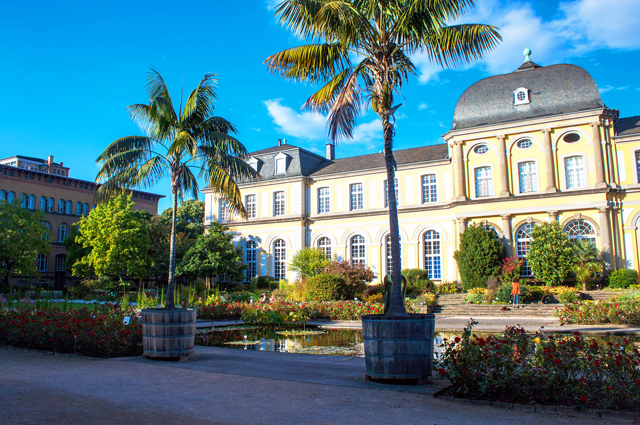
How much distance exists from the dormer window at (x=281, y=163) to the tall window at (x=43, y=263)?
27140mm

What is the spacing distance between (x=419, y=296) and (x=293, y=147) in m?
15.5

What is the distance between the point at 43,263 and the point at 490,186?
1660 inches

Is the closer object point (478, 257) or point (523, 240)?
point (478, 257)

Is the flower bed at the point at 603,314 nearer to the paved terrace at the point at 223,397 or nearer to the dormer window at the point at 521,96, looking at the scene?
the paved terrace at the point at 223,397

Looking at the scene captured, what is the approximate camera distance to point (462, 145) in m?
29.3

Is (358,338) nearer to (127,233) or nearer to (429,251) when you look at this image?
(429,251)

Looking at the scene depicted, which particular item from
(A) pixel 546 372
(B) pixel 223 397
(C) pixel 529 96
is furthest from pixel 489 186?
(B) pixel 223 397

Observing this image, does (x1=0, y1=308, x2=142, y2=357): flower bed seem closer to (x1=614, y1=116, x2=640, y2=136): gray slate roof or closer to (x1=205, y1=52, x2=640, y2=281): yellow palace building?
(x1=205, y1=52, x2=640, y2=281): yellow palace building

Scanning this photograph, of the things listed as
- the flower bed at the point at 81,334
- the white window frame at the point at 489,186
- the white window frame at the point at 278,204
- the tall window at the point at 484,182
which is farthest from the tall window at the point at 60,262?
Answer: the flower bed at the point at 81,334

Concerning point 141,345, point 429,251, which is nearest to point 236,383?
point 141,345

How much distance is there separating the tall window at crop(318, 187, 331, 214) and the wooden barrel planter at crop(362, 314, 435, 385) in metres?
28.4

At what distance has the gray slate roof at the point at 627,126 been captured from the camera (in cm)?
2627

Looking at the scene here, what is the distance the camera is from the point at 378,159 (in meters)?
34.9

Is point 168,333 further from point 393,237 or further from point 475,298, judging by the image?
point 475,298
